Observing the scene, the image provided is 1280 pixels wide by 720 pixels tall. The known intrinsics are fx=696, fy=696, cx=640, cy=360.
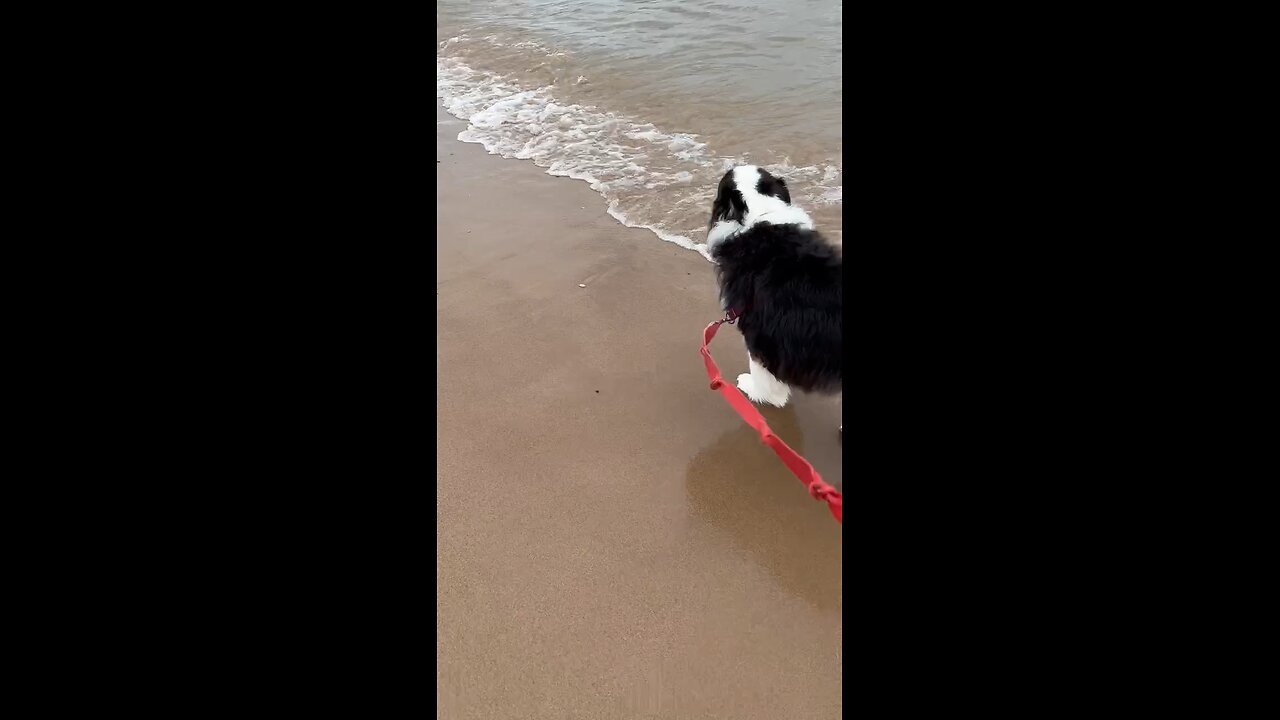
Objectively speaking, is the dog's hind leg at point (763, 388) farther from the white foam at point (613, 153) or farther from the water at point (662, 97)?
the water at point (662, 97)

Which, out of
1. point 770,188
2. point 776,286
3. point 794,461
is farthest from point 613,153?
point 794,461

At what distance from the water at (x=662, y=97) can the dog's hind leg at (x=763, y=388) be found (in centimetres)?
117

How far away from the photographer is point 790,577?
1.97 m

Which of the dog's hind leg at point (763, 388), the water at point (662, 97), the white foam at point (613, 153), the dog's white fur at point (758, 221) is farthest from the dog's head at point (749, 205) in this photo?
the water at point (662, 97)

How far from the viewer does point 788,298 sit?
223 cm

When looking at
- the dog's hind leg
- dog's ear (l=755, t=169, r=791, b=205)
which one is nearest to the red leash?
the dog's hind leg

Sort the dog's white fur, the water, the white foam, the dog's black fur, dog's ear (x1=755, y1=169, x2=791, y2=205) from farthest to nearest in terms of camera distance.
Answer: the water, the white foam, dog's ear (x1=755, y1=169, x2=791, y2=205), the dog's white fur, the dog's black fur

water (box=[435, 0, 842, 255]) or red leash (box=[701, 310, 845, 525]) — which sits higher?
water (box=[435, 0, 842, 255])

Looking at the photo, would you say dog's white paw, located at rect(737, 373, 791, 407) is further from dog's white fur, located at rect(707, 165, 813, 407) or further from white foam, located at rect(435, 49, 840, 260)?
white foam, located at rect(435, 49, 840, 260)

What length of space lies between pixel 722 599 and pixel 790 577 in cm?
21

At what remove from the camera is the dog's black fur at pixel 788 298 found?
2.16 metres

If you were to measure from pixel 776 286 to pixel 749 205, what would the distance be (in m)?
0.46

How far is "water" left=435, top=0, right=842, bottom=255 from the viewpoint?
4.29 meters

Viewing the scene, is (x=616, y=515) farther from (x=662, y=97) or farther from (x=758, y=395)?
(x=662, y=97)
